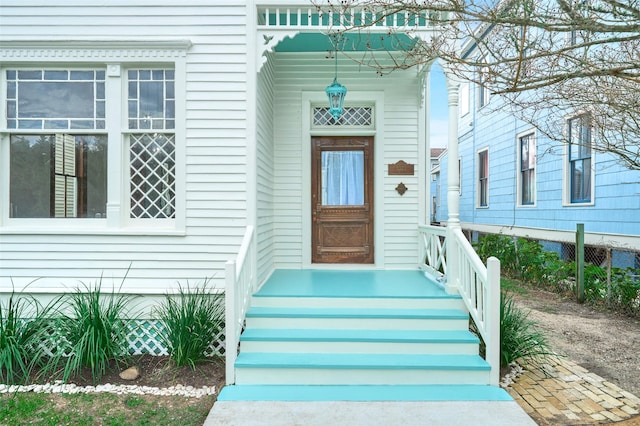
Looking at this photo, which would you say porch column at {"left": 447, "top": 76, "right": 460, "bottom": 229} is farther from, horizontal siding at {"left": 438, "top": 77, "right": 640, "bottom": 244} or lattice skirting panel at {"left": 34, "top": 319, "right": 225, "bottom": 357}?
lattice skirting panel at {"left": 34, "top": 319, "right": 225, "bottom": 357}

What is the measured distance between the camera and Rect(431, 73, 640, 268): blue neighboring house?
6781mm

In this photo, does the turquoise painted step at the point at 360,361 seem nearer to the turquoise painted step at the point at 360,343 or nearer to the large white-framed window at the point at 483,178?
the turquoise painted step at the point at 360,343

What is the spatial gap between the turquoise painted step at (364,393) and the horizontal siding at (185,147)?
156 cm

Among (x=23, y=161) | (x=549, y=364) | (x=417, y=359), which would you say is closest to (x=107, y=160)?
(x=23, y=161)

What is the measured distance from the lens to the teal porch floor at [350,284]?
448 centimetres

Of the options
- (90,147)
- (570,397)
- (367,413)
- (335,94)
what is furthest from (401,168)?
(90,147)

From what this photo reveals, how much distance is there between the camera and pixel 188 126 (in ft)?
15.8

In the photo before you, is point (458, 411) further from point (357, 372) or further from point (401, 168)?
point (401, 168)

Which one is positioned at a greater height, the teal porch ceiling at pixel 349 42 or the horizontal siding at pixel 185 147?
the teal porch ceiling at pixel 349 42

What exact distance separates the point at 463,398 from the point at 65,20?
577 cm

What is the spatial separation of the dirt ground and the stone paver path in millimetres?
236

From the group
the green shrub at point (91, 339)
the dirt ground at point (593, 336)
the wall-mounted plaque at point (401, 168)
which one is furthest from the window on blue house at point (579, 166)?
the green shrub at point (91, 339)

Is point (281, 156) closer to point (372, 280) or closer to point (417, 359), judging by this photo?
point (372, 280)

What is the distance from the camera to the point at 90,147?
491 cm
